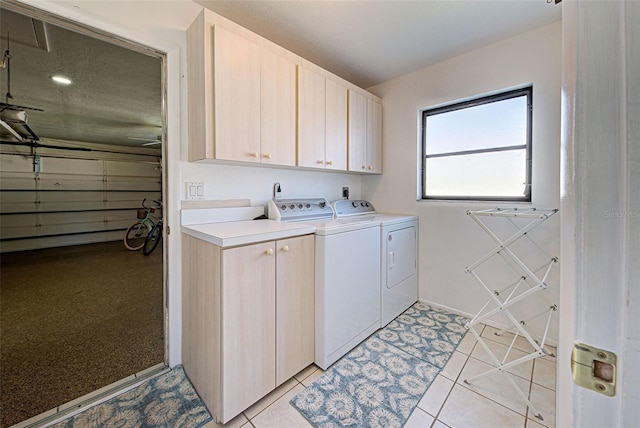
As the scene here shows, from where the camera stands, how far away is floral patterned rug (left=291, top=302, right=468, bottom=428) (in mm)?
1388

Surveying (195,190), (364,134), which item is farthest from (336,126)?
(195,190)

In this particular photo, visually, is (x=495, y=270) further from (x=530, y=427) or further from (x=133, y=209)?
(x=133, y=209)

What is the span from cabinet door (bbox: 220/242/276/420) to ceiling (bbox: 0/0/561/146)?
171 centimetres

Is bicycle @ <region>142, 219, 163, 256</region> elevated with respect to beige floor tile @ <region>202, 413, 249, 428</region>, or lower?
elevated

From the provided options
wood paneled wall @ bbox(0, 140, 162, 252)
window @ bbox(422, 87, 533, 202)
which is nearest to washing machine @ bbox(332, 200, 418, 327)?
window @ bbox(422, 87, 533, 202)

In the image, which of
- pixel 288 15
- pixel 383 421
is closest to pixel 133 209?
pixel 288 15

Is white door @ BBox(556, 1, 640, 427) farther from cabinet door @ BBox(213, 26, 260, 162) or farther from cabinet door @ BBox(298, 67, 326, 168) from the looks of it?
cabinet door @ BBox(298, 67, 326, 168)

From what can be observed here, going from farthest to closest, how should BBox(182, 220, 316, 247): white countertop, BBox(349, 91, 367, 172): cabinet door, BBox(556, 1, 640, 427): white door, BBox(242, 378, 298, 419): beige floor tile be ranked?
BBox(349, 91, 367, 172): cabinet door → BBox(242, 378, 298, 419): beige floor tile → BBox(182, 220, 316, 247): white countertop → BBox(556, 1, 640, 427): white door

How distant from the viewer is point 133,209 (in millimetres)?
6754

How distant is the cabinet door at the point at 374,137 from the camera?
108 inches

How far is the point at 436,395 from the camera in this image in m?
1.52

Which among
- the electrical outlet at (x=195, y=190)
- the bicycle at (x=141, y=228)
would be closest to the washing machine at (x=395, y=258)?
A: the electrical outlet at (x=195, y=190)

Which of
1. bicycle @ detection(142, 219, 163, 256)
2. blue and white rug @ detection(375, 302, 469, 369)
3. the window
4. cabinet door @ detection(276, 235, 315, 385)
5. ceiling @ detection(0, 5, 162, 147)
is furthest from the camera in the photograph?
bicycle @ detection(142, 219, 163, 256)

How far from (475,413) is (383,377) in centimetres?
51
